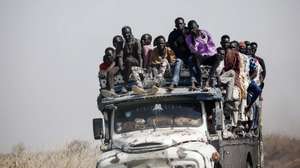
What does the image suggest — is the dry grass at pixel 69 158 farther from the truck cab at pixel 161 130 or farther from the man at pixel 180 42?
the truck cab at pixel 161 130

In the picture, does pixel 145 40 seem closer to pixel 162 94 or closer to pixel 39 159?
pixel 162 94

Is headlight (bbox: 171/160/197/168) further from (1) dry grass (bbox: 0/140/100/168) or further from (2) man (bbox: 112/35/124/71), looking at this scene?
(1) dry grass (bbox: 0/140/100/168)

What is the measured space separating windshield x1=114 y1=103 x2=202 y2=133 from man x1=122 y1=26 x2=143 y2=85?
5.08ft

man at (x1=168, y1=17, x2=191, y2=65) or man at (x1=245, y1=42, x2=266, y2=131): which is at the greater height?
man at (x1=168, y1=17, x2=191, y2=65)

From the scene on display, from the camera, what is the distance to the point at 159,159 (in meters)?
16.9

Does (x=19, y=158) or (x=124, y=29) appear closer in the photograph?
(x=124, y=29)

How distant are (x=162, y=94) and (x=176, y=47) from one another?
7.83 ft

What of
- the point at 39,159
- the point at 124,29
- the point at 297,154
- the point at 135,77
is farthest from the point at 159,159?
the point at 297,154

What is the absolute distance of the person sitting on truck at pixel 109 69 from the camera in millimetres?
19094

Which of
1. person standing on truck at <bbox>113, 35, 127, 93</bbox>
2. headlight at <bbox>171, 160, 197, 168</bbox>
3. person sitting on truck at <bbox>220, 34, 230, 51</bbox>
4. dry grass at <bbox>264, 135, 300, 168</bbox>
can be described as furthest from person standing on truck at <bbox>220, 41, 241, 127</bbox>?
dry grass at <bbox>264, 135, 300, 168</bbox>

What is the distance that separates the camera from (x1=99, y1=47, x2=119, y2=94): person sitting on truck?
19.1 m

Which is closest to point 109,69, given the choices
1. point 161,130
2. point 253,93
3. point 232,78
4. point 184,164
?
point 161,130

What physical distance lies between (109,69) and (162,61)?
113 cm

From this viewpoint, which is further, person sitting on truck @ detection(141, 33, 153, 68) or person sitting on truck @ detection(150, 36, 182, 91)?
person sitting on truck @ detection(141, 33, 153, 68)
